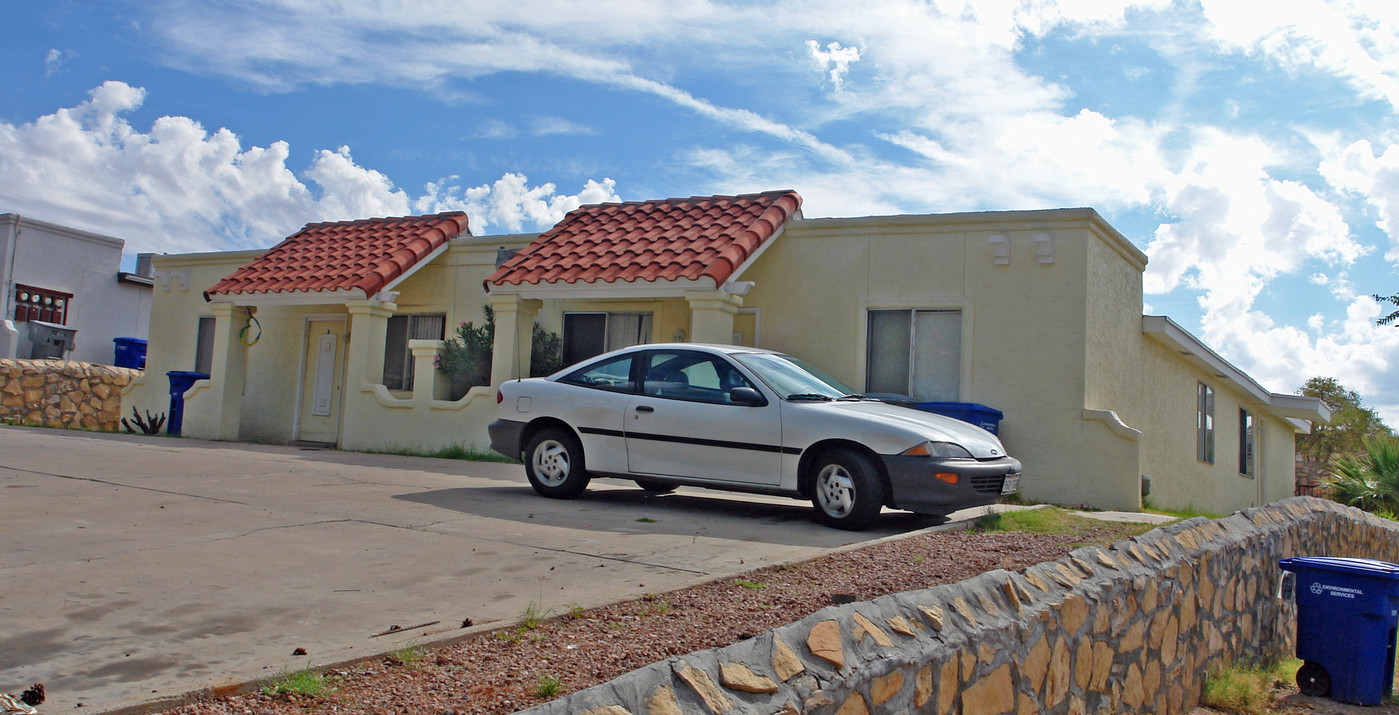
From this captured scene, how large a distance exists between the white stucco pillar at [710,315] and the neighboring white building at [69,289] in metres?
19.8

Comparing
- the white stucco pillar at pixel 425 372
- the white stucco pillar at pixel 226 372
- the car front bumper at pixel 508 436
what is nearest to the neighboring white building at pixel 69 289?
the white stucco pillar at pixel 226 372

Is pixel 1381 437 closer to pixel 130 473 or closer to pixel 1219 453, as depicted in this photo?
pixel 1219 453

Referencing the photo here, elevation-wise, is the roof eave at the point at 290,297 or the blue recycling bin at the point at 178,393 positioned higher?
the roof eave at the point at 290,297

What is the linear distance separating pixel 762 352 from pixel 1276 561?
457 centimetres

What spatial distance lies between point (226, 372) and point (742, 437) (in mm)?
11673

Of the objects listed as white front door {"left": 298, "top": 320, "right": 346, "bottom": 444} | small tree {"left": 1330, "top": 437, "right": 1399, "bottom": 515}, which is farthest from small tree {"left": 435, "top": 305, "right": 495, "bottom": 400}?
small tree {"left": 1330, "top": 437, "right": 1399, "bottom": 515}

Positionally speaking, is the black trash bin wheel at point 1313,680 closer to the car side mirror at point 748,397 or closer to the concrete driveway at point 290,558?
the concrete driveway at point 290,558

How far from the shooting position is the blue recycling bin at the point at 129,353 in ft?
81.7

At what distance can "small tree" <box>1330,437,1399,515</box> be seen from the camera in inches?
680

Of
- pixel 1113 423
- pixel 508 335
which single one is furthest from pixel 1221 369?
pixel 508 335

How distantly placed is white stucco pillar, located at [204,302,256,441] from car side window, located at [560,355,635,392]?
9.89m

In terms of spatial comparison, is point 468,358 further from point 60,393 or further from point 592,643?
point 60,393

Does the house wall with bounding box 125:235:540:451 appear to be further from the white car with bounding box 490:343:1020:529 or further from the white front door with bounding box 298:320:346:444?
the white car with bounding box 490:343:1020:529

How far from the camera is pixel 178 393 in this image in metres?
17.4
